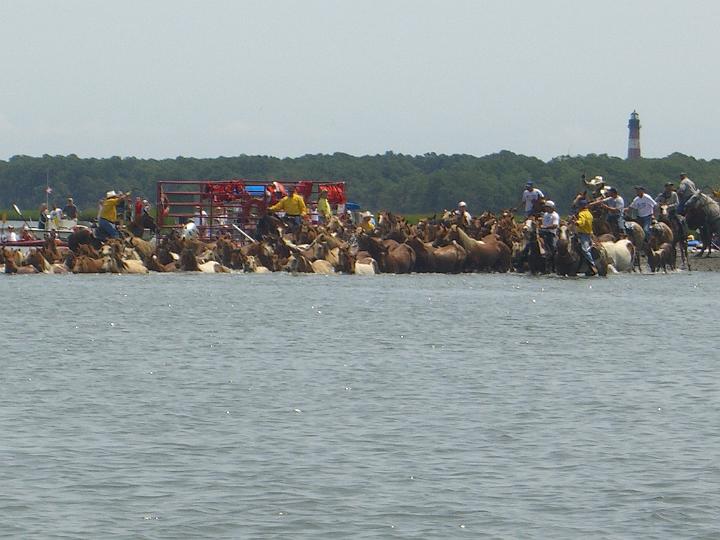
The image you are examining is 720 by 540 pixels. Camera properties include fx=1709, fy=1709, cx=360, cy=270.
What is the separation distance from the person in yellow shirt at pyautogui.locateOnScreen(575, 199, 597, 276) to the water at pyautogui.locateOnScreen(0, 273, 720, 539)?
24.5 feet

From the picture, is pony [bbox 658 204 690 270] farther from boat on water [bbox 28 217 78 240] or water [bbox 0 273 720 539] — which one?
boat on water [bbox 28 217 78 240]

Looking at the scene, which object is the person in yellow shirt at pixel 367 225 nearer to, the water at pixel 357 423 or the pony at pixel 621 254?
the pony at pixel 621 254

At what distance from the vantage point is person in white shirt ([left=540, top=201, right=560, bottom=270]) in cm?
4075

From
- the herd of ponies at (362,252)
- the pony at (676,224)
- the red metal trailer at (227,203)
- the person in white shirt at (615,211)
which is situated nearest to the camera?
the herd of ponies at (362,252)

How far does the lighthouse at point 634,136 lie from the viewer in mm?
147250

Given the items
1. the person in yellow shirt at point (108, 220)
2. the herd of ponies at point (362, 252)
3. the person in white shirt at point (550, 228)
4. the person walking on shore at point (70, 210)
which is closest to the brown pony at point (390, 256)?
the herd of ponies at point (362, 252)

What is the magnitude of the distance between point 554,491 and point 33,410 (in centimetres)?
659

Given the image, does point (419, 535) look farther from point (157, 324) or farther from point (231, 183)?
point (231, 183)

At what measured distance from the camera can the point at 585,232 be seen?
4112 cm

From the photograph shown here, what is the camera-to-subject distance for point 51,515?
12961mm

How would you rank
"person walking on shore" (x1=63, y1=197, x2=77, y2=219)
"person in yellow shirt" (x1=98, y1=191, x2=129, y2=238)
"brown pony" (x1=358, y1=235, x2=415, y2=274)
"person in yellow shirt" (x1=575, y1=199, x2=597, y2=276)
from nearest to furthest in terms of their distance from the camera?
"person in yellow shirt" (x1=575, y1=199, x2=597, y2=276) → "person in yellow shirt" (x1=98, y1=191, x2=129, y2=238) → "brown pony" (x1=358, y1=235, x2=415, y2=274) → "person walking on shore" (x1=63, y1=197, x2=77, y2=219)

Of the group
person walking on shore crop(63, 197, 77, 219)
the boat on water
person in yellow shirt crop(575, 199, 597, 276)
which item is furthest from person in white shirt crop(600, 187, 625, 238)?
person walking on shore crop(63, 197, 77, 219)

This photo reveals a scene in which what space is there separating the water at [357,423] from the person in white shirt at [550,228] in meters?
7.84

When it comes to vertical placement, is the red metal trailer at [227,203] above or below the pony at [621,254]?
above
